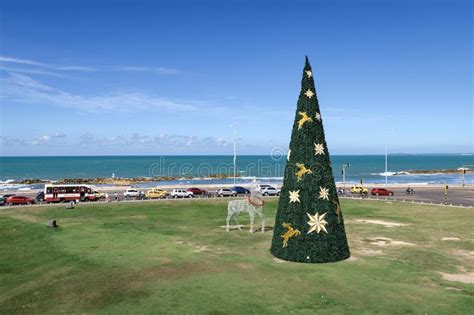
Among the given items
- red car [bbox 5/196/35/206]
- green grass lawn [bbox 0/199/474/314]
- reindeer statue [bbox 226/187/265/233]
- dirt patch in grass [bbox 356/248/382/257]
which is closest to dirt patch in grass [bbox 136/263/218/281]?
green grass lawn [bbox 0/199/474/314]

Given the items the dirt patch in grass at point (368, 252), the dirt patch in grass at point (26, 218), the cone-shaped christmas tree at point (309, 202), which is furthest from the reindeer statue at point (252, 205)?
the dirt patch in grass at point (26, 218)

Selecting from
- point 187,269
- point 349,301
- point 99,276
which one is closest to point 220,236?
point 187,269

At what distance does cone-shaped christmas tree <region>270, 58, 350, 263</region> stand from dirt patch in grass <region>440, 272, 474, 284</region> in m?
5.25

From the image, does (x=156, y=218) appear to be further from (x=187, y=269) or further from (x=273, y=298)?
(x=273, y=298)

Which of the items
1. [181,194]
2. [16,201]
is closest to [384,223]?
[181,194]

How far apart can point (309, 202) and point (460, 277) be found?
850 centimetres

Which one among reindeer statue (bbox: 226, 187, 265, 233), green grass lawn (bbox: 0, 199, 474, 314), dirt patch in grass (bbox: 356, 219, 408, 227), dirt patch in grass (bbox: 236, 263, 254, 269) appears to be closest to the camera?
green grass lawn (bbox: 0, 199, 474, 314)

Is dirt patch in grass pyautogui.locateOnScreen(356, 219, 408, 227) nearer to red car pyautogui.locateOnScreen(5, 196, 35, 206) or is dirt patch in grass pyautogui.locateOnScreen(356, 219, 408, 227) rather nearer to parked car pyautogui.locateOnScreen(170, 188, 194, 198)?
parked car pyautogui.locateOnScreen(170, 188, 194, 198)

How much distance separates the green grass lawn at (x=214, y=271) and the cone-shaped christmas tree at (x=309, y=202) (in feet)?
2.82

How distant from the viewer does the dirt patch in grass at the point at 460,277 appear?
711 inches

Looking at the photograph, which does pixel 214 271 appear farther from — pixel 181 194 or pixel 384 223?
pixel 181 194

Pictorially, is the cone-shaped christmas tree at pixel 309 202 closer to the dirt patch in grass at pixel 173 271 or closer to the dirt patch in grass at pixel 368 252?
the dirt patch in grass at pixel 368 252

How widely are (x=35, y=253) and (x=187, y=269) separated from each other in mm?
10706

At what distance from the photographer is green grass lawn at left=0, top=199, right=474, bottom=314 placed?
597 inches
